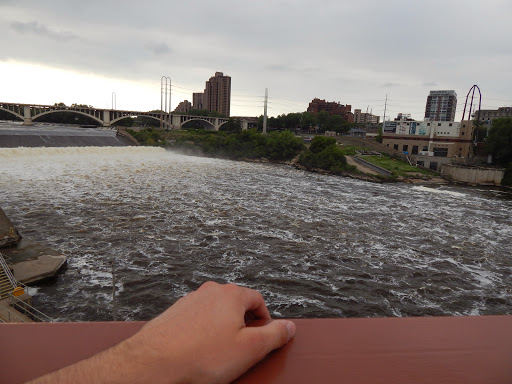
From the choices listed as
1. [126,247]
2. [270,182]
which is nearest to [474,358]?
[126,247]

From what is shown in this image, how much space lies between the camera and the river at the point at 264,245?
37.4 feet

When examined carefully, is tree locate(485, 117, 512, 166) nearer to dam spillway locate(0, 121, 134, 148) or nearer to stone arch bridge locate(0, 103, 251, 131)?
dam spillway locate(0, 121, 134, 148)

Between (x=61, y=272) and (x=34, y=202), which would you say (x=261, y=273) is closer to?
(x=61, y=272)

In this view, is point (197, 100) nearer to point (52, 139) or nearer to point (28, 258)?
point (52, 139)

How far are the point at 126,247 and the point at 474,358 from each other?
15062 mm

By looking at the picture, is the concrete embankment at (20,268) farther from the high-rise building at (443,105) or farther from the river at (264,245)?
the high-rise building at (443,105)

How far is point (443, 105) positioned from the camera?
144 m

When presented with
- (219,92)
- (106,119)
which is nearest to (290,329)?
(106,119)

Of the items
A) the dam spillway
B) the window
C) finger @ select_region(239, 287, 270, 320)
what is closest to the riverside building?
the window

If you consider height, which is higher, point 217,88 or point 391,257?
point 217,88

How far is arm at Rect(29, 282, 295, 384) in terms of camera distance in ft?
3.93

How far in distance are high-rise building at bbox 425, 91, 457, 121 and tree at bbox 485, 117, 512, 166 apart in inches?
4055

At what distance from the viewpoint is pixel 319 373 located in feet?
4.22

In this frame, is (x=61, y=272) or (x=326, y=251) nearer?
(x=61, y=272)
